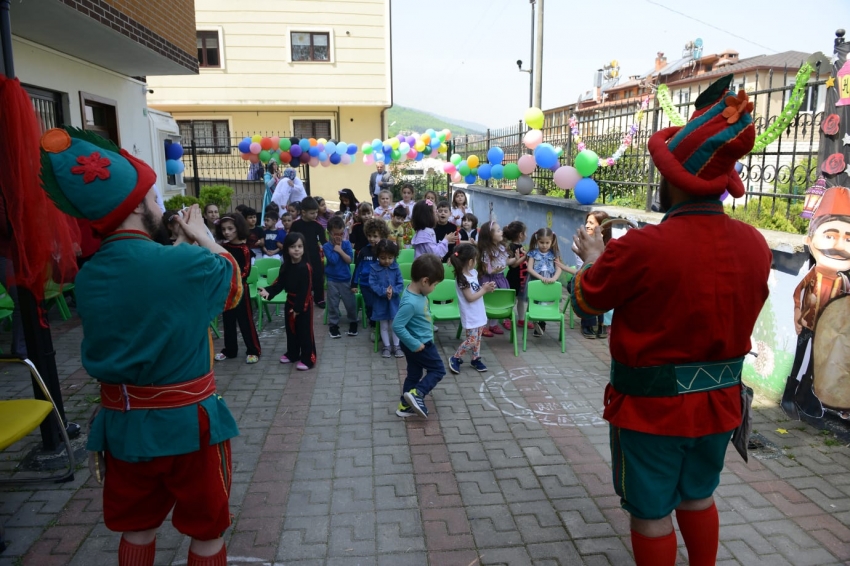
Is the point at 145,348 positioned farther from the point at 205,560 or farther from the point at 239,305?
the point at 239,305

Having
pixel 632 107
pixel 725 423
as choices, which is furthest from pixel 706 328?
pixel 632 107

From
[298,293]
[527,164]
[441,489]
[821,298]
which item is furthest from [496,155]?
[441,489]

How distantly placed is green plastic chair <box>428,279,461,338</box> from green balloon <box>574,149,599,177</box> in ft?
→ 10.3

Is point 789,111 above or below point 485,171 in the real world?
above

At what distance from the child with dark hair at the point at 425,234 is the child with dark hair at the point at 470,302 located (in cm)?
161

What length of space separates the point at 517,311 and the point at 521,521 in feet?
14.0

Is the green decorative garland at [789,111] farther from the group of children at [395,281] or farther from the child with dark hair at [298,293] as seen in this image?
the child with dark hair at [298,293]

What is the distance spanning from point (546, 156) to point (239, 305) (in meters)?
5.79

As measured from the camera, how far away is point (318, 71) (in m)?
21.2

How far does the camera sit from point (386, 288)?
20.7ft

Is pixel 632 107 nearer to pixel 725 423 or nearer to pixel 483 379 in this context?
pixel 483 379

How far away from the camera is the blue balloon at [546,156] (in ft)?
31.5

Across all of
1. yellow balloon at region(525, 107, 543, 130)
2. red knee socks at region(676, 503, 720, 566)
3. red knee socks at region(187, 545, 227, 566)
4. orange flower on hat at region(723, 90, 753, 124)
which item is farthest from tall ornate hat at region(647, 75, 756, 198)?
yellow balloon at region(525, 107, 543, 130)

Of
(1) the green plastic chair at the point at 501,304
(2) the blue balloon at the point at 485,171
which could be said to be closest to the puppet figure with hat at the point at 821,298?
(1) the green plastic chair at the point at 501,304
